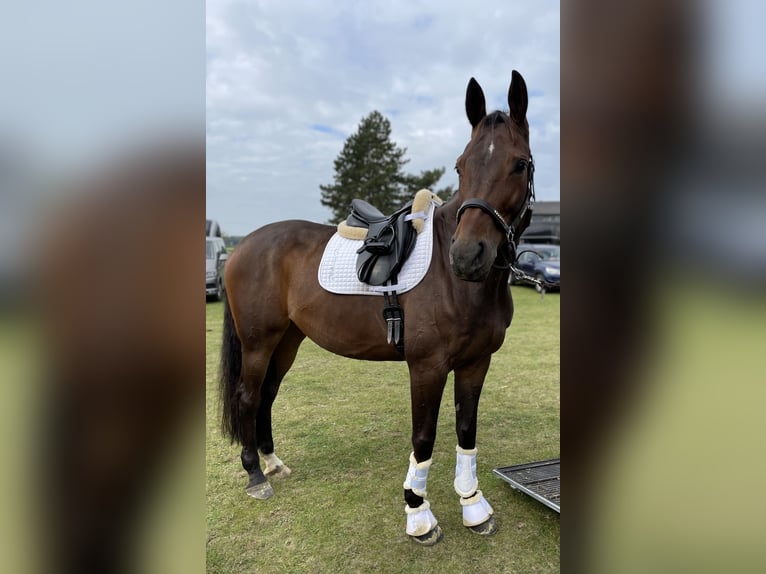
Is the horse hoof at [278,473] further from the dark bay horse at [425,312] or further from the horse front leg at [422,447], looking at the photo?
the horse front leg at [422,447]

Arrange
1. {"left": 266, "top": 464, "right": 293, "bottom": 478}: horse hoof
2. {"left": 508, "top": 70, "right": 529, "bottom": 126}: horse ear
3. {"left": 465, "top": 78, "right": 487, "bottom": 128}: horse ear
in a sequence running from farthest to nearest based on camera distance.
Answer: {"left": 266, "top": 464, "right": 293, "bottom": 478}: horse hoof → {"left": 465, "top": 78, "right": 487, "bottom": 128}: horse ear → {"left": 508, "top": 70, "right": 529, "bottom": 126}: horse ear

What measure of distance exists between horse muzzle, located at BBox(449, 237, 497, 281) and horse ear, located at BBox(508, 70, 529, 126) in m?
0.68

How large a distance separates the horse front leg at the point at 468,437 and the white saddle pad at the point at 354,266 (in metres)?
0.65

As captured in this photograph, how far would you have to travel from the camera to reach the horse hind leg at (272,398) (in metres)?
3.36

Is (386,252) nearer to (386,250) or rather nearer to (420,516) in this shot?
(386,250)

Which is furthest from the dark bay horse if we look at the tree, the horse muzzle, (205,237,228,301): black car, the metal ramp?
the tree

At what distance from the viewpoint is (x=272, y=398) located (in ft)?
11.5

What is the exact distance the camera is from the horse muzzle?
194cm

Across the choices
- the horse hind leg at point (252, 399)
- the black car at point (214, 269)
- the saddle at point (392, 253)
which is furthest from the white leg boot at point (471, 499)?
the black car at point (214, 269)

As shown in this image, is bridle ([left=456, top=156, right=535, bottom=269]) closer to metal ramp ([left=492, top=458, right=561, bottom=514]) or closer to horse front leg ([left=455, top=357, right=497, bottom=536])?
horse front leg ([left=455, top=357, right=497, bottom=536])

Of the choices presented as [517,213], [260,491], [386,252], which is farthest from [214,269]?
[517,213]

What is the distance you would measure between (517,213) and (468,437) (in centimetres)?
141

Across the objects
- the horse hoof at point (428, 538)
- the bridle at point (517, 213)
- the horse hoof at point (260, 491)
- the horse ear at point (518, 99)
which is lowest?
the horse hoof at point (428, 538)
